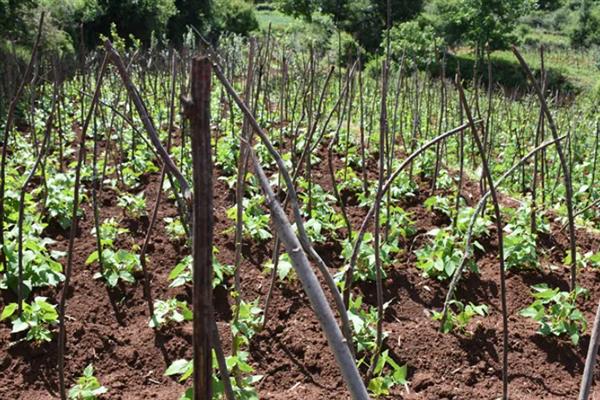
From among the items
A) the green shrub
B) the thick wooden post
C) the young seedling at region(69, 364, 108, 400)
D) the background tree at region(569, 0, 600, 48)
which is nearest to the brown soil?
the young seedling at region(69, 364, 108, 400)

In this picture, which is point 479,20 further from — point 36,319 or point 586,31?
point 36,319

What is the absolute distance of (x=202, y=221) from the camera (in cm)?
97

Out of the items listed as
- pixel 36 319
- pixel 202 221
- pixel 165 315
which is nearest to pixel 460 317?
pixel 165 315

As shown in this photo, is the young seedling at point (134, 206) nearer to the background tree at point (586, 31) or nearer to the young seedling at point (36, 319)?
the young seedling at point (36, 319)

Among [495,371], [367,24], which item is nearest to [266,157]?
[495,371]

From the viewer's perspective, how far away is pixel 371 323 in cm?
277

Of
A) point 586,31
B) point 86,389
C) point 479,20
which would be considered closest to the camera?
point 86,389

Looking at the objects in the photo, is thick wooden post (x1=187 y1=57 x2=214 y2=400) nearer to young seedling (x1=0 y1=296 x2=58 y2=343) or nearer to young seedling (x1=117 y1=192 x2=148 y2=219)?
young seedling (x1=0 y1=296 x2=58 y2=343)

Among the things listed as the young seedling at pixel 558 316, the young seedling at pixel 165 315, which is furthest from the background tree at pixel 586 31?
the young seedling at pixel 165 315

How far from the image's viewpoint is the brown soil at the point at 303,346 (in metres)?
2.51

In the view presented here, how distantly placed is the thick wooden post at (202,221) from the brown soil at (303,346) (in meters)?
1.45

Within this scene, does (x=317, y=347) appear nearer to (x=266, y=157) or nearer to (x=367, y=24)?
(x=266, y=157)

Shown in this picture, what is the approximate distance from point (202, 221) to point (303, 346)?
6.20 ft

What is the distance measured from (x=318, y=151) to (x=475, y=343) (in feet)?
A: 12.7
